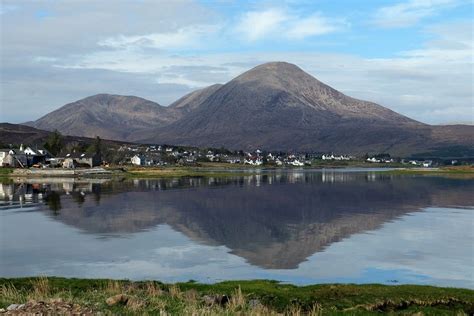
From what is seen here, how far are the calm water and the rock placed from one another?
10657 millimetres

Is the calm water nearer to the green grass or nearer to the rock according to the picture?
the rock

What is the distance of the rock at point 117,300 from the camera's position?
738 inches

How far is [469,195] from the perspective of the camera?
8806 centimetres

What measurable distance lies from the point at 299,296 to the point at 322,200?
55.2 m

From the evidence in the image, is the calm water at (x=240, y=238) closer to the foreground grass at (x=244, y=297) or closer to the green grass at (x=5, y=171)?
the foreground grass at (x=244, y=297)

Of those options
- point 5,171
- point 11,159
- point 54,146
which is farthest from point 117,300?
point 54,146

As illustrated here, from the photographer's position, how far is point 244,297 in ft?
73.7

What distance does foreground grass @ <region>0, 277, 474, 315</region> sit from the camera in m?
18.9

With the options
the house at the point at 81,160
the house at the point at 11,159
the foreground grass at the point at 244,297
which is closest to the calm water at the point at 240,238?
the foreground grass at the point at 244,297

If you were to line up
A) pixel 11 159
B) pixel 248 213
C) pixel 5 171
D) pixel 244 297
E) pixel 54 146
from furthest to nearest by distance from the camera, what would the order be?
pixel 54 146 → pixel 11 159 → pixel 5 171 → pixel 248 213 → pixel 244 297

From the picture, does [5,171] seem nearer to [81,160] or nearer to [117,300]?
[81,160]

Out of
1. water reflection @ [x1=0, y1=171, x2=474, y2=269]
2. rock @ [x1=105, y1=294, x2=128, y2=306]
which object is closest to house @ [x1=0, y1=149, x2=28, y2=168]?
water reflection @ [x1=0, y1=171, x2=474, y2=269]

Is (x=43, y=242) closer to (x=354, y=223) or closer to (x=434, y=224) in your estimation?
(x=354, y=223)

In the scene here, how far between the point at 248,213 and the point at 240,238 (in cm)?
1688
